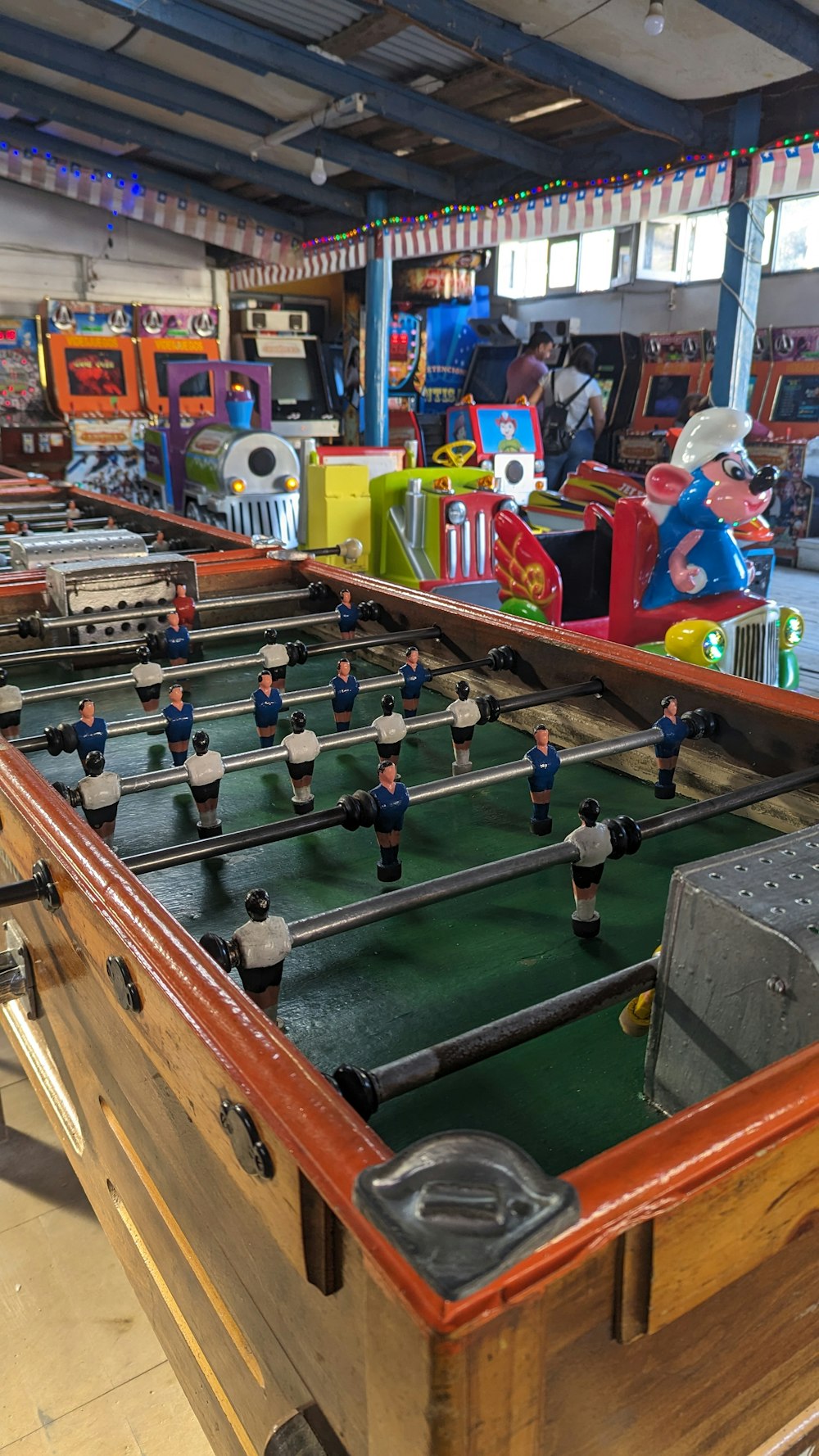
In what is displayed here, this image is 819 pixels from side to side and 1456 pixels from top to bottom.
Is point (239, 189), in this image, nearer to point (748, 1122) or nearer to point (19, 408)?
point (19, 408)

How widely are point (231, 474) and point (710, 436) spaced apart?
12.2ft

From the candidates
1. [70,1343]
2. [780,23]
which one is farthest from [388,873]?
[780,23]

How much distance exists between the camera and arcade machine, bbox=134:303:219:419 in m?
10.6

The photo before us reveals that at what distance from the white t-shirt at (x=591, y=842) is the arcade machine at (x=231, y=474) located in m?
4.80

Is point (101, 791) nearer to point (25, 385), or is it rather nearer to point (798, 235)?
point (798, 235)

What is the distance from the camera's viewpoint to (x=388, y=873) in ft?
4.33

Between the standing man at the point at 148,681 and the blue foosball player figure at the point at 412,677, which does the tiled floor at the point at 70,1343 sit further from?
the blue foosball player figure at the point at 412,677

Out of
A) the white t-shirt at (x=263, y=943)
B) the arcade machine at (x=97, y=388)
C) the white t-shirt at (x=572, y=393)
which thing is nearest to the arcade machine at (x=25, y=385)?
the arcade machine at (x=97, y=388)

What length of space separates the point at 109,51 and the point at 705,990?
26.3ft

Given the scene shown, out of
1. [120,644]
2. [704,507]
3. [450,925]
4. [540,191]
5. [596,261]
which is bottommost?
[450,925]

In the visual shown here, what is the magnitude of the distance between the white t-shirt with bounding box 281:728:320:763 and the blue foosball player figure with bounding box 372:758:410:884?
0.68ft

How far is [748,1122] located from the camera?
59 cm

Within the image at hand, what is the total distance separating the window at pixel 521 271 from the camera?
1175cm

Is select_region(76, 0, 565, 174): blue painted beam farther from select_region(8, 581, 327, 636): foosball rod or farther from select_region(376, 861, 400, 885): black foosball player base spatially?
select_region(376, 861, 400, 885): black foosball player base
